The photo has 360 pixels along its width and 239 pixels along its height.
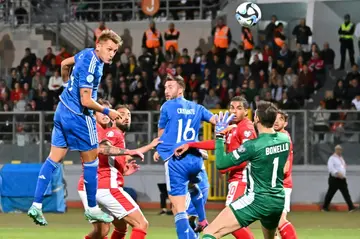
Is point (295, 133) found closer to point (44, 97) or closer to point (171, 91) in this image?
point (44, 97)

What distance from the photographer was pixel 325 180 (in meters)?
25.3

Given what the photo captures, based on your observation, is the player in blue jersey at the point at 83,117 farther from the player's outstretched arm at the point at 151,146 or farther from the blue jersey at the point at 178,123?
the blue jersey at the point at 178,123

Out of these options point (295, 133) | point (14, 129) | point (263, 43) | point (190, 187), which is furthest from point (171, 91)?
point (263, 43)

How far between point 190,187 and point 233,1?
19132 millimetres

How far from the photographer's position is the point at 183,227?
12266 millimetres

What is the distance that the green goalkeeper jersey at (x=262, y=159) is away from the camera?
1016cm

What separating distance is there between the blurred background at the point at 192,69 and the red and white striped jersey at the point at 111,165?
482 inches

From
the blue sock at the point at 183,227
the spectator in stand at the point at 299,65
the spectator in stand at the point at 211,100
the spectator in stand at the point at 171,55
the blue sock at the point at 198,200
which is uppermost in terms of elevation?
the spectator in stand at the point at 171,55

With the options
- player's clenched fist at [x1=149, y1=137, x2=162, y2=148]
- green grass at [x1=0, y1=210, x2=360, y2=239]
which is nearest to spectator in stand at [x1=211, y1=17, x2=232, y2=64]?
green grass at [x1=0, y1=210, x2=360, y2=239]

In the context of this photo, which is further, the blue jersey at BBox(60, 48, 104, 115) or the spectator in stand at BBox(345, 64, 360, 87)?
the spectator in stand at BBox(345, 64, 360, 87)

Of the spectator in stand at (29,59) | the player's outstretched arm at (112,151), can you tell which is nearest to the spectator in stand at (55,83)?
the spectator in stand at (29,59)

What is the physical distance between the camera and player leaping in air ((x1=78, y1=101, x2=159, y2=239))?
38.8 ft

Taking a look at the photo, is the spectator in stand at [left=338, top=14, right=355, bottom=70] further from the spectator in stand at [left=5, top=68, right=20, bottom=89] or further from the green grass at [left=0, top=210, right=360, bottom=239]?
the spectator in stand at [left=5, top=68, right=20, bottom=89]

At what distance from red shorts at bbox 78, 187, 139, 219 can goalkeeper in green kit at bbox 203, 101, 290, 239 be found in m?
1.85
